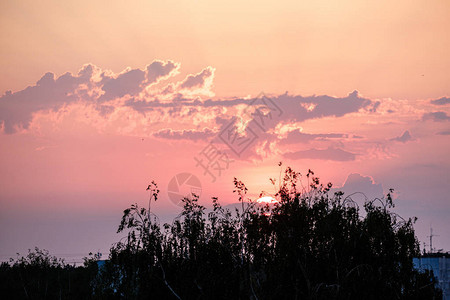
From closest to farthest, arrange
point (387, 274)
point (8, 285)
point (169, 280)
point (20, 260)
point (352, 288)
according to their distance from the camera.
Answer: point (352, 288) → point (387, 274) → point (169, 280) → point (8, 285) → point (20, 260)

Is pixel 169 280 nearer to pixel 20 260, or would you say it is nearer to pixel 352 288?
pixel 352 288

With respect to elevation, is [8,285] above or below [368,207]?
below

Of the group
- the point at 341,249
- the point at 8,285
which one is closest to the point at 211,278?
the point at 341,249

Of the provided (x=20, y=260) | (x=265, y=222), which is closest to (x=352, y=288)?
(x=265, y=222)

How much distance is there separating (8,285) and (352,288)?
136 ft

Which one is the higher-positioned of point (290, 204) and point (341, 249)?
point (290, 204)

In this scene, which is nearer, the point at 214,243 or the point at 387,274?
the point at 387,274

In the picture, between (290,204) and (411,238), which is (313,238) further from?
(411,238)

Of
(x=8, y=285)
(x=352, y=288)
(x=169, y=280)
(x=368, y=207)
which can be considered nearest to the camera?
(x=352, y=288)

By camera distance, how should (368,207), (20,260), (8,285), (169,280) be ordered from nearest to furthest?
(169,280), (368,207), (8,285), (20,260)

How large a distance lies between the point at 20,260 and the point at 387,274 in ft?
147

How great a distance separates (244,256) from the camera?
21281 millimetres

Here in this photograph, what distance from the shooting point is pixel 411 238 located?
23.2 meters

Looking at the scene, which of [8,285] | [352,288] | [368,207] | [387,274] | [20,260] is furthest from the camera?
[20,260]
